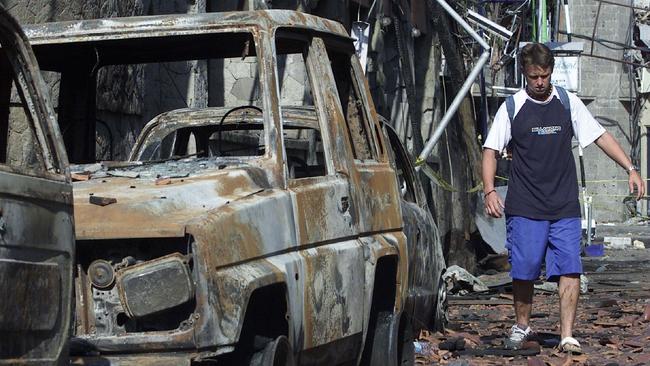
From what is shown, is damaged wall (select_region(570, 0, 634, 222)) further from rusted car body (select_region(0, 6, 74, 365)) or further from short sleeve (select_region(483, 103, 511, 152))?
rusted car body (select_region(0, 6, 74, 365))

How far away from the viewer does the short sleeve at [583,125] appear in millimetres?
9250

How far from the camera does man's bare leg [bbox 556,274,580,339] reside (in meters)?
9.02

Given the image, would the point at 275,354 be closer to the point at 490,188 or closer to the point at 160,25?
the point at 160,25

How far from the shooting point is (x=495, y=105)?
99.0 feet

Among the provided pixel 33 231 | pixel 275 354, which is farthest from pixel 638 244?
pixel 33 231

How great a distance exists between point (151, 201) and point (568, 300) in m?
4.37

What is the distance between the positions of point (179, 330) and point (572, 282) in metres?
4.49

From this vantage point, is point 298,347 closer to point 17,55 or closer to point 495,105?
point 17,55

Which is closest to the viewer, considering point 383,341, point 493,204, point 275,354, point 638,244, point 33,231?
point 33,231

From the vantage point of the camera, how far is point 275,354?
559cm

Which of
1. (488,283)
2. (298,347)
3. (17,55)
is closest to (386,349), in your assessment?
(298,347)

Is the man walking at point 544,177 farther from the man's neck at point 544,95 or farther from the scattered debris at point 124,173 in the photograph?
the scattered debris at point 124,173

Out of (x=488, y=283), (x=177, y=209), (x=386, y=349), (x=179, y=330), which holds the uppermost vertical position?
(x=177, y=209)

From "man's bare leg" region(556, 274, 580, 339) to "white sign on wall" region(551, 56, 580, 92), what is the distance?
72.8 ft
